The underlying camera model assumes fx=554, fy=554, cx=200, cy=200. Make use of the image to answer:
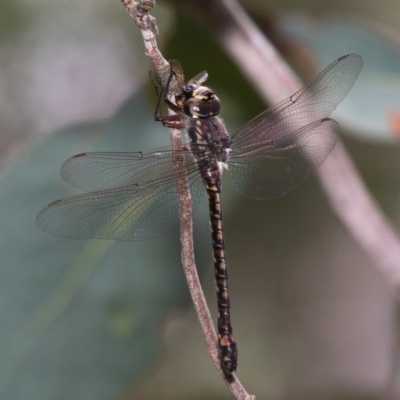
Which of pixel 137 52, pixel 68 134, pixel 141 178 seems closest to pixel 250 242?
pixel 137 52

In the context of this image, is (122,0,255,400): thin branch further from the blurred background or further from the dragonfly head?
the blurred background

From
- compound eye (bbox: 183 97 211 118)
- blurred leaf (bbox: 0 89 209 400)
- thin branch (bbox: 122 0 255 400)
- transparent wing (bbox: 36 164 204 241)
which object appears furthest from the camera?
blurred leaf (bbox: 0 89 209 400)

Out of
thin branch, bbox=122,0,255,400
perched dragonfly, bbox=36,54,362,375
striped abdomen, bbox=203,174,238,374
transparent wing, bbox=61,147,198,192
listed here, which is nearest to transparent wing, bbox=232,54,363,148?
perched dragonfly, bbox=36,54,362,375

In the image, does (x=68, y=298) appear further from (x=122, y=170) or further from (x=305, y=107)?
(x=305, y=107)

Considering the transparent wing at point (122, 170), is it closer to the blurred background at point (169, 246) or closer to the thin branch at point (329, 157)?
the blurred background at point (169, 246)

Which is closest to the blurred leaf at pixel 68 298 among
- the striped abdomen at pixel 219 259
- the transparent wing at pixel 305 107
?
the striped abdomen at pixel 219 259

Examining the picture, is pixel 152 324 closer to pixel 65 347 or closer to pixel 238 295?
pixel 65 347
